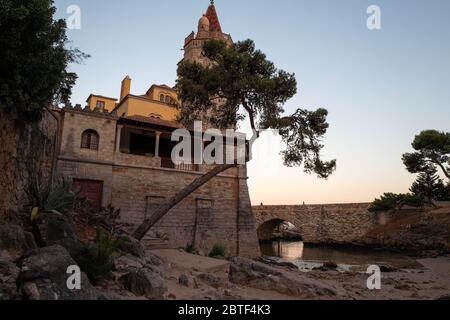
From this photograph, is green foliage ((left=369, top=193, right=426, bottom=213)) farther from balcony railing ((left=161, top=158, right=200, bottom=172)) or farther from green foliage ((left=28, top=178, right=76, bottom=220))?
green foliage ((left=28, top=178, right=76, bottom=220))

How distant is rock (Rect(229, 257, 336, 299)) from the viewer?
25.5ft

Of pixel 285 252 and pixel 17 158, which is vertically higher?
pixel 17 158

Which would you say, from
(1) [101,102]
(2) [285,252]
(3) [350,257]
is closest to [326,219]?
(2) [285,252]

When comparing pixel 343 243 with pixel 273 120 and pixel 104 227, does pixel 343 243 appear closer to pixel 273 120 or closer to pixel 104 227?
pixel 273 120

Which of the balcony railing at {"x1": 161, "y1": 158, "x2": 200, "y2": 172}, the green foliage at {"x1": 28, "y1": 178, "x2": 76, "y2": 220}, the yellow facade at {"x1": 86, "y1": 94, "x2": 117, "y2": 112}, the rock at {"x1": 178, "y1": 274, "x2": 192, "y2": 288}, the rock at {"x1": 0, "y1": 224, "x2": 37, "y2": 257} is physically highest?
the yellow facade at {"x1": 86, "y1": 94, "x2": 117, "y2": 112}

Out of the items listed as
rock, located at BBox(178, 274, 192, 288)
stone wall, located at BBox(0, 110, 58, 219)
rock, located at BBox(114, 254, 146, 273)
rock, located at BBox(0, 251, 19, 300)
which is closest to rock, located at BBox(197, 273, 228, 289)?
rock, located at BBox(178, 274, 192, 288)

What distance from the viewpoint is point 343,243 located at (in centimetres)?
3369

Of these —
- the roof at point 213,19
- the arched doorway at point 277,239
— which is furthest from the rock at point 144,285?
the roof at point 213,19

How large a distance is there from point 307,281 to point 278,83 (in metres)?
9.11

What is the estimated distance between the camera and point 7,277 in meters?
5.36

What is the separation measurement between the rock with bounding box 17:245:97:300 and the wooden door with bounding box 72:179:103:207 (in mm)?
11801

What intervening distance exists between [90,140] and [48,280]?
1400 centimetres

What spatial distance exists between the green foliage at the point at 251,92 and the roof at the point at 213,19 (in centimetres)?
2548

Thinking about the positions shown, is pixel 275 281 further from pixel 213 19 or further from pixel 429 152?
pixel 213 19
